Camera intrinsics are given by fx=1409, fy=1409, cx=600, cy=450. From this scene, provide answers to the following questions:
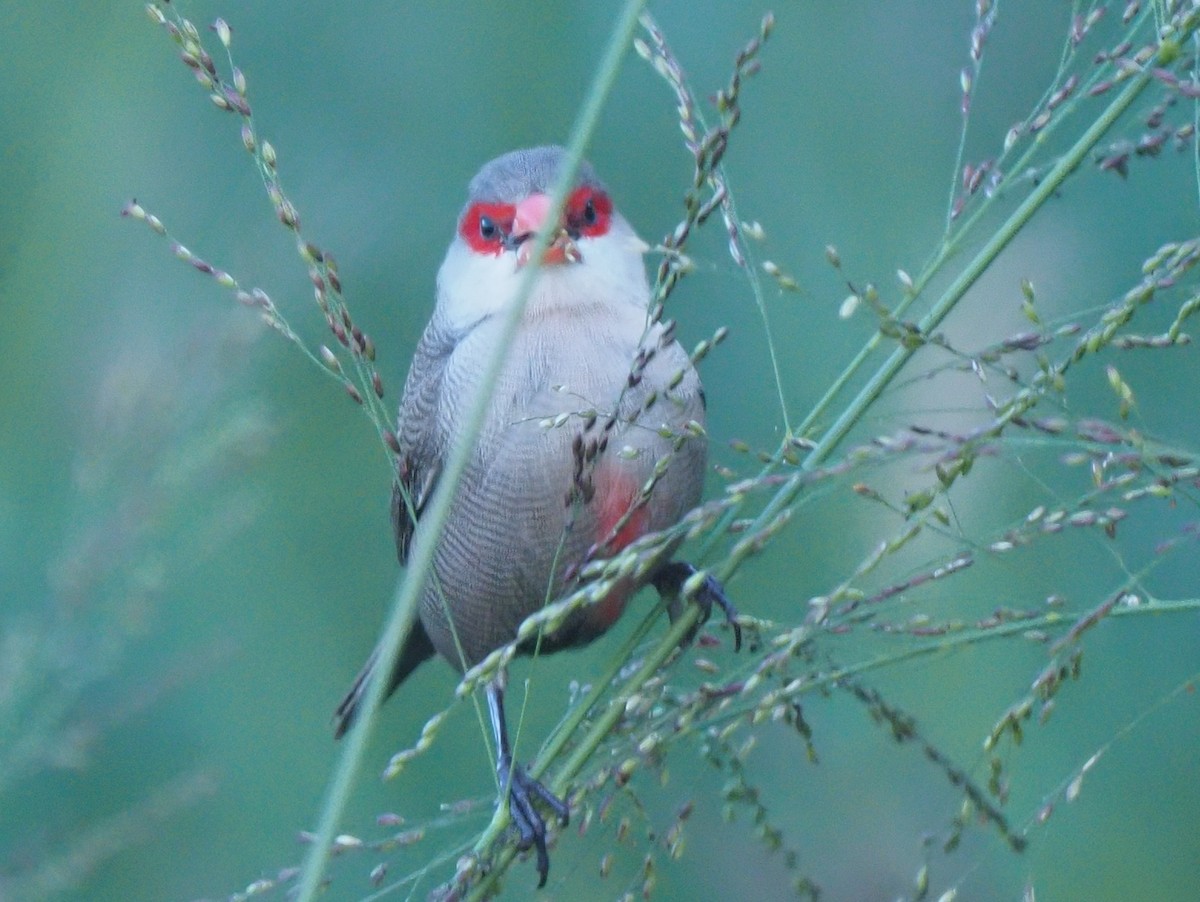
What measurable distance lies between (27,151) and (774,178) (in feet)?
5.27

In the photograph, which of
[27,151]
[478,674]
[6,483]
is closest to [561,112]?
[27,151]

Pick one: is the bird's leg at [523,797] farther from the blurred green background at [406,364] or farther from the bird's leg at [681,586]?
the blurred green background at [406,364]

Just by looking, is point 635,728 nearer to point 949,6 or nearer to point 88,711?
point 88,711

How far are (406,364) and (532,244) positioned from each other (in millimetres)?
946

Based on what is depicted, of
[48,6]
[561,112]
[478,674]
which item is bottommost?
[478,674]

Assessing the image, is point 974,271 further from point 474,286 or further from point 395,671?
point 395,671

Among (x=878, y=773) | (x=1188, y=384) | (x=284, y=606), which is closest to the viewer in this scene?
(x=1188, y=384)

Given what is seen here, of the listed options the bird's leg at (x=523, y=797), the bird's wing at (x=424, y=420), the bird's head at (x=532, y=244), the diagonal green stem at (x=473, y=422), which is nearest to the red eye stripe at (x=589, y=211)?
the bird's head at (x=532, y=244)

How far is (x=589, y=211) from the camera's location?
2.19 metres

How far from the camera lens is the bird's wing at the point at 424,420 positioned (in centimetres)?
211

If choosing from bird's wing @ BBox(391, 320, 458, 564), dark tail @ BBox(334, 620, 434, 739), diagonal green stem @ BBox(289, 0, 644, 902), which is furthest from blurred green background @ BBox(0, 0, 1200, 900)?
diagonal green stem @ BBox(289, 0, 644, 902)

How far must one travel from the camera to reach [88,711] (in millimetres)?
2316

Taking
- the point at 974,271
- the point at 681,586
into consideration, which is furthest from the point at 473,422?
the point at 681,586

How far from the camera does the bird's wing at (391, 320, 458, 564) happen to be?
2115mm
